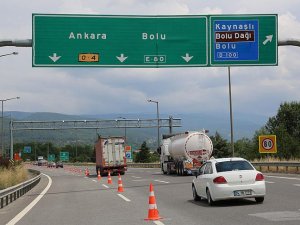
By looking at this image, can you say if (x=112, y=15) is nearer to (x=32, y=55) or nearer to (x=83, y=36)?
(x=83, y=36)

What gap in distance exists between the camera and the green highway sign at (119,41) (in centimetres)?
2428

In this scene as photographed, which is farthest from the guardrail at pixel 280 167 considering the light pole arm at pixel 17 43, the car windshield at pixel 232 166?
the light pole arm at pixel 17 43

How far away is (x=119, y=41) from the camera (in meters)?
24.9

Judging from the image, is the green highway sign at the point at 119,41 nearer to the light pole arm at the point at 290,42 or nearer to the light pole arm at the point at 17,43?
the light pole arm at the point at 17,43

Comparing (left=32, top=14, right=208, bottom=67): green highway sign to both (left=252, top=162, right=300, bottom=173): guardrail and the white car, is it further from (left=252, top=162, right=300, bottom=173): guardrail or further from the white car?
(left=252, top=162, right=300, bottom=173): guardrail

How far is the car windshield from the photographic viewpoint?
1705 cm

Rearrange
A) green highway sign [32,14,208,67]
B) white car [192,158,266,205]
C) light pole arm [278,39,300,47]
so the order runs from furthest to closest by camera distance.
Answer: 1. green highway sign [32,14,208,67]
2. light pole arm [278,39,300,47]
3. white car [192,158,266,205]

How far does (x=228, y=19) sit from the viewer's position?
25.6 m

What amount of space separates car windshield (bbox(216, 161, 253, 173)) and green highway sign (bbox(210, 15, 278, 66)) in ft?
29.9

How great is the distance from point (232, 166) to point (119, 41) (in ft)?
32.4

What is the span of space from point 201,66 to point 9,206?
10.8m

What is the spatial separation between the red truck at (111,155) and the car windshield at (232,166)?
33990mm

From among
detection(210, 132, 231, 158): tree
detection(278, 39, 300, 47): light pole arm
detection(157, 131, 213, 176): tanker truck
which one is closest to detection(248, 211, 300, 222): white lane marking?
detection(278, 39, 300, 47): light pole arm

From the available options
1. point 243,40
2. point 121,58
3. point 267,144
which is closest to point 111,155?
point 267,144
